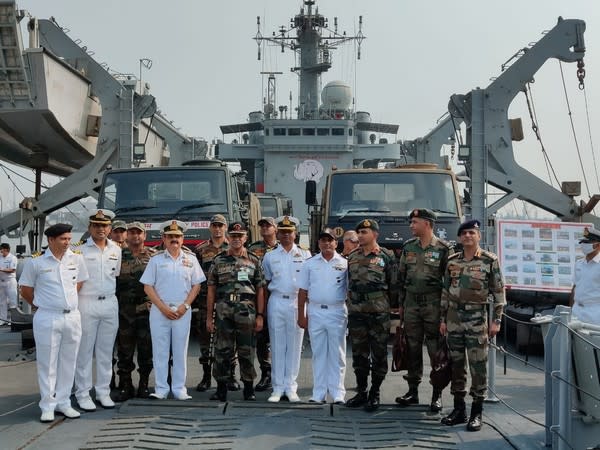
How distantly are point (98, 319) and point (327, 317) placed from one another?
1.90 metres

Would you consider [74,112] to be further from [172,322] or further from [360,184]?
[172,322]

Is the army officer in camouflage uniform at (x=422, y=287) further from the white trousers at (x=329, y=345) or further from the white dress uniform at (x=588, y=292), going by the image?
the white dress uniform at (x=588, y=292)

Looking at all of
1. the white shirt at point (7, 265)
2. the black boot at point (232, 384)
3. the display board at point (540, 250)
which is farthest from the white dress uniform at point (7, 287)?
the display board at point (540, 250)

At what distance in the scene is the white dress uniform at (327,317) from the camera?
5543 millimetres

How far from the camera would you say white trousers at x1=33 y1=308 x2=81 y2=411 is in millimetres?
5023

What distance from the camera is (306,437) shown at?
15.2ft

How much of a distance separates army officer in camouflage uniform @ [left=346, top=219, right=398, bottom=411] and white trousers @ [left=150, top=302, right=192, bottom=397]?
143cm

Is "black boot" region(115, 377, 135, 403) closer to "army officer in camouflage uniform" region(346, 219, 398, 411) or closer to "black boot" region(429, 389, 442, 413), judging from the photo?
"army officer in camouflage uniform" region(346, 219, 398, 411)

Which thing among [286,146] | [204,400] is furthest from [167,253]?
[286,146]

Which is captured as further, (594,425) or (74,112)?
(74,112)

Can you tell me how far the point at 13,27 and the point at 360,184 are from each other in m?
6.16

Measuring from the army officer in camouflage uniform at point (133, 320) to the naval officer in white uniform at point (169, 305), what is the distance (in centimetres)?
21

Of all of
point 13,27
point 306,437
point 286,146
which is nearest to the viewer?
point 306,437

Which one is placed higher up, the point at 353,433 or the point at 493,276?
the point at 493,276
